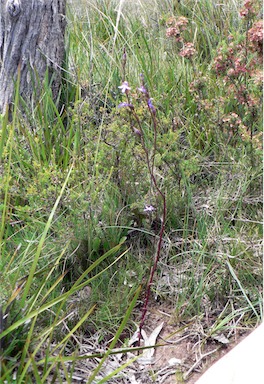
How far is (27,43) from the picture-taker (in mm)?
3531

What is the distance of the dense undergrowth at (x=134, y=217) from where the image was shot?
2.30 meters

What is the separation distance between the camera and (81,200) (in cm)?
248

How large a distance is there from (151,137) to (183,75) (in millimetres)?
968

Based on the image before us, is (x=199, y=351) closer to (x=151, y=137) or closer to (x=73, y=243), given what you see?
(x=73, y=243)

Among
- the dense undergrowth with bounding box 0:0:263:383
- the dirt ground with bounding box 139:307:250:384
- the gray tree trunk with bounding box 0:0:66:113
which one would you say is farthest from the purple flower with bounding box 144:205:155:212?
the gray tree trunk with bounding box 0:0:66:113

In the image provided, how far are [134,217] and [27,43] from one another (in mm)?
1464

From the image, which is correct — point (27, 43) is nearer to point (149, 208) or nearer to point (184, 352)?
point (149, 208)

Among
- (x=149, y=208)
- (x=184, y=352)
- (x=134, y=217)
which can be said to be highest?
(x=149, y=208)

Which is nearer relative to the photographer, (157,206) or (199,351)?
(199,351)

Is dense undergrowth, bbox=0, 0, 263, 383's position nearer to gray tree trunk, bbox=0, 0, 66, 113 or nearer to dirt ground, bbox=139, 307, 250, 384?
dirt ground, bbox=139, 307, 250, 384

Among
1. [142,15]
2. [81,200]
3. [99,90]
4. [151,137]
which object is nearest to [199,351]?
[81,200]

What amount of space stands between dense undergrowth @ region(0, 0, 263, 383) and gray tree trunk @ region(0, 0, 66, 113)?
39 centimetres

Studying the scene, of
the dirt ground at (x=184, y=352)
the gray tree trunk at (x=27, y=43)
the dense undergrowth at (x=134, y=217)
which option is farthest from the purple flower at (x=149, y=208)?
the gray tree trunk at (x=27, y=43)

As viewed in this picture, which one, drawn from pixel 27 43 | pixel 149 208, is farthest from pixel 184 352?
pixel 27 43
